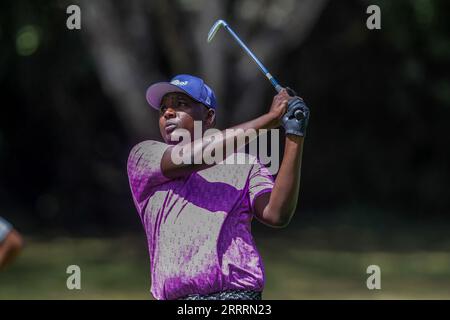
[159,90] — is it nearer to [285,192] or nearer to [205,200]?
[205,200]

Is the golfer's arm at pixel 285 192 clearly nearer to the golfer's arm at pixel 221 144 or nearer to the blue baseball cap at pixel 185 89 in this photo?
the golfer's arm at pixel 221 144

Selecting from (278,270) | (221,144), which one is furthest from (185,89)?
(278,270)

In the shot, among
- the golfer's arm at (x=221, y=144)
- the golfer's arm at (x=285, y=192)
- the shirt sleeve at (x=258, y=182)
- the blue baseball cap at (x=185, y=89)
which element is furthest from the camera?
the blue baseball cap at (x=185, y=89)

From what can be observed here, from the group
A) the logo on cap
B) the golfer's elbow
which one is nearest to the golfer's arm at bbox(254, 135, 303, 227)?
the golfer's elbow

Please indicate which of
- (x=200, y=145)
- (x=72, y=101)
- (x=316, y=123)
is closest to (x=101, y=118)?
(x=72, y=101)

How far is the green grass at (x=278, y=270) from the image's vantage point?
1305cm

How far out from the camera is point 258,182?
4.98 meters

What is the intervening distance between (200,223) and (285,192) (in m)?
0.40

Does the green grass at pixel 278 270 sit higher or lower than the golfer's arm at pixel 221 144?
higher

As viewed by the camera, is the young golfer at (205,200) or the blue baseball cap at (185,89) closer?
the young golfer at (205,200)

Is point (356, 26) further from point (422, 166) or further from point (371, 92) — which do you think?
point (422, 166)

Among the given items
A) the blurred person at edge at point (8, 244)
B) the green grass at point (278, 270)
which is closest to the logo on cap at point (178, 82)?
the blurred person at edge at point (8, 244)

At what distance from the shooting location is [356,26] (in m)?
22.3

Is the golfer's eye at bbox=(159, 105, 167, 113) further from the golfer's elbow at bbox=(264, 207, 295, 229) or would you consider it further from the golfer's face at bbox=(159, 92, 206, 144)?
the golfer's elbow at bbox=(264, 207, 295, 229)
